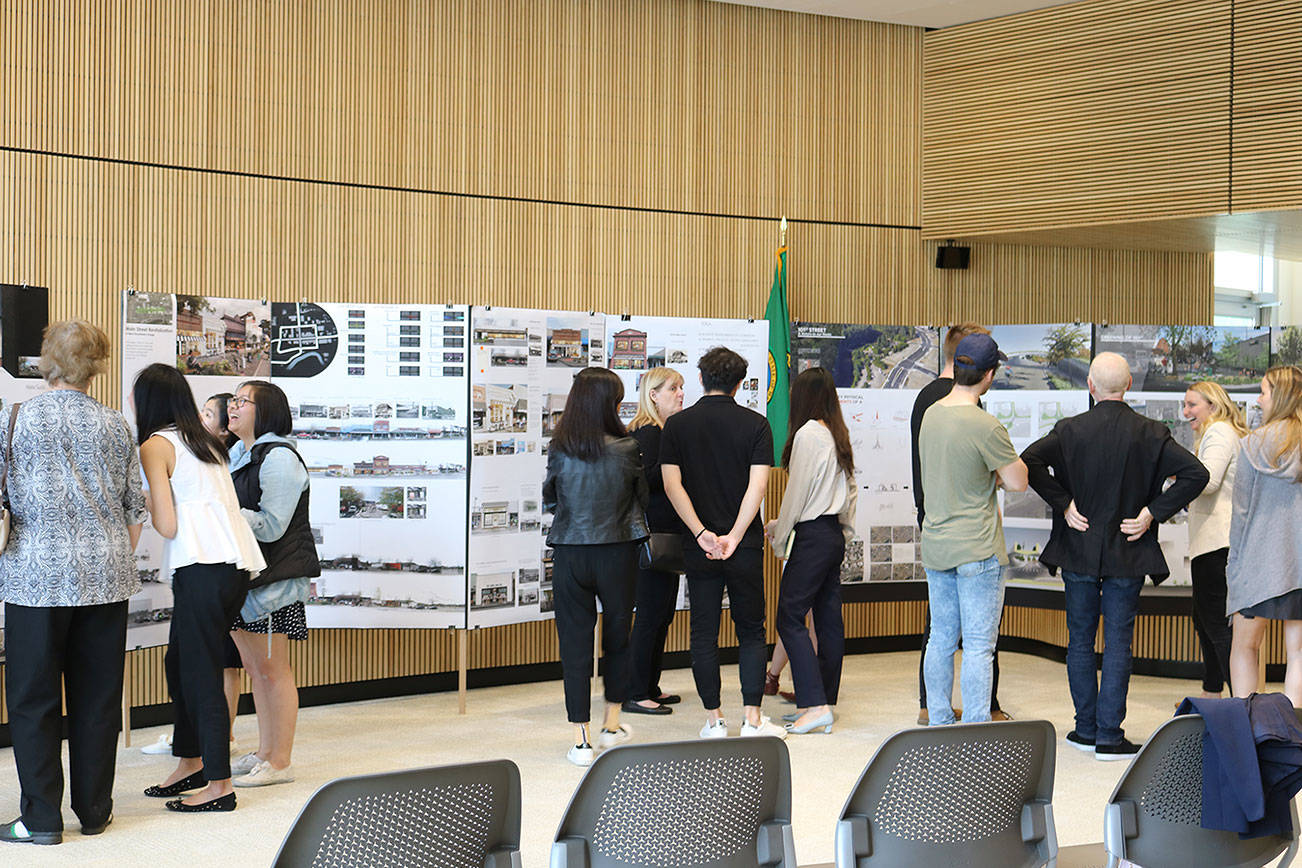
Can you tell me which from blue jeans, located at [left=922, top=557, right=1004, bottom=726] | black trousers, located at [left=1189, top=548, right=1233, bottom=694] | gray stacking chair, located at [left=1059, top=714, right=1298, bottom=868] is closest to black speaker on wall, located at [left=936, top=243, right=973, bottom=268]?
black trousers, located at [left=1189, top=548, right=1233, bottom=694]

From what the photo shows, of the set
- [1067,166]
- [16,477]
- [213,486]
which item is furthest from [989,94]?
[16,477]

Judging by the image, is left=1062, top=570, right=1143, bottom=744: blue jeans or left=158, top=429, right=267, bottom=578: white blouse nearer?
left=158, top=429, right=267, bottom=578: white blouse

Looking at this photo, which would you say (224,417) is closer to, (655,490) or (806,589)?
(655,490)

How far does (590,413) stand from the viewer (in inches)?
208

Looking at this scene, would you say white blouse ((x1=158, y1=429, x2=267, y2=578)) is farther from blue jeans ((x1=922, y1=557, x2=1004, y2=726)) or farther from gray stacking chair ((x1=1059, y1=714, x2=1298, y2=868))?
gray stacking chair ((x1=1059, y1=714, x2=1298, y2=868))

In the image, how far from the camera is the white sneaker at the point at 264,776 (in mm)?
4953

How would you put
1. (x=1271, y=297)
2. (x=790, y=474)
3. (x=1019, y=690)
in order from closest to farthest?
(x=790, y=474) < (x=1019, y=690) < (x=1271, y=297)

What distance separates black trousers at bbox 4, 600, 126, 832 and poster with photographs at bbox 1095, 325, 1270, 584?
18.3ft

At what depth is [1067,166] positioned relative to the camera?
25.5 feet

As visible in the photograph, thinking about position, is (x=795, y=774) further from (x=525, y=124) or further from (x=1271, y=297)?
(x=1271, y=297)

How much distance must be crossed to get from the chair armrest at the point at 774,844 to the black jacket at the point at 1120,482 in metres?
3.31

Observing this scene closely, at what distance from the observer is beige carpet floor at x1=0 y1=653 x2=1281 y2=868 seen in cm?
430

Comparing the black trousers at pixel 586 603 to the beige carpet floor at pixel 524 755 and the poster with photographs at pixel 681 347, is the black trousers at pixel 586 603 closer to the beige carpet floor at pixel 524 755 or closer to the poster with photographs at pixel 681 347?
the beige carpet floor at pixel 524 755

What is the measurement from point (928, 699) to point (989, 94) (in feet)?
14.5
